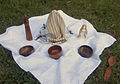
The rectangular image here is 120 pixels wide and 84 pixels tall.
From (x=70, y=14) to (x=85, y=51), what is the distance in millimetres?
1173

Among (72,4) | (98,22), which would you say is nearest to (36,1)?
(72,4)

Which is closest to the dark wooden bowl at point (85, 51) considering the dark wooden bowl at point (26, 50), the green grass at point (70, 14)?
A: the green grass at point (70, 14)

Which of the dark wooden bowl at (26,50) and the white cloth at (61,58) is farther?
the dark wooden bowl at (26,50)

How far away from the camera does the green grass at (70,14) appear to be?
164 centimetres

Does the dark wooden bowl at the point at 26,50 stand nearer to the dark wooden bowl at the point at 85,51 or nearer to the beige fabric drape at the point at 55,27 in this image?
the beige fabric drape at the point at 55,27

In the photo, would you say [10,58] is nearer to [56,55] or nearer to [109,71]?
[56,55]

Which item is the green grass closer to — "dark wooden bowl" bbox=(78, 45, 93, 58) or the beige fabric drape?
"dark wooden bowl" bbox=(78, 45, 93, 58)

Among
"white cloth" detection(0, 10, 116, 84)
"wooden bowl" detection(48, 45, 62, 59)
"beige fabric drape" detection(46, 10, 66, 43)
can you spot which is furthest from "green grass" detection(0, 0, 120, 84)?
"beige fabric drape" detection(46, 10, 66, 43)

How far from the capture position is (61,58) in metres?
1.78

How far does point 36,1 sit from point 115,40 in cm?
193

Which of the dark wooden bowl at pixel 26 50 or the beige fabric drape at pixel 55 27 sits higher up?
the beige fabric drape at pixel 55 27

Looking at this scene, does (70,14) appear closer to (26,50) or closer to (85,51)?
(85,51)

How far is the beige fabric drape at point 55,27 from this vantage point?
186cm

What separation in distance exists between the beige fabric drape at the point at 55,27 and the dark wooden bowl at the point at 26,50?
308 mm
